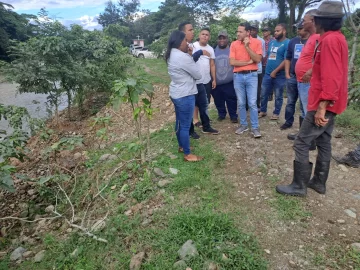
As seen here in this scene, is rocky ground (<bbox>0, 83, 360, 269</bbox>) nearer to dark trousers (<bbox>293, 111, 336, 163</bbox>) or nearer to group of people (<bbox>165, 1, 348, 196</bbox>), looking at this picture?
group of people (<bbox>165, 1, 348, 196</bbox>)

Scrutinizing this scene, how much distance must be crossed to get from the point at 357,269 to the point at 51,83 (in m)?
6.06

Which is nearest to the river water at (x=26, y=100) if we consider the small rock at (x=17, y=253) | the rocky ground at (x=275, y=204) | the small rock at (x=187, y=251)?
the rocky ground at (x=275, y=204)

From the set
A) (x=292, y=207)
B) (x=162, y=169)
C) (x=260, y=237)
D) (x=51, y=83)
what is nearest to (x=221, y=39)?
(x=162, y=169)

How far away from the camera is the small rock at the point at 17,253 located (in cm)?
265

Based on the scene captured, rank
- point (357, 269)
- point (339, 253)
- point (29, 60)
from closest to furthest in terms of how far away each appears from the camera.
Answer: point (357, 269) < point (339, 253) < point (29, 60)

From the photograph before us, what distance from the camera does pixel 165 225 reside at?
2.51 m

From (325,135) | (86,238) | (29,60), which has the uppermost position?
(29,60)

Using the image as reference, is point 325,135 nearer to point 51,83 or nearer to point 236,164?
point 236,164

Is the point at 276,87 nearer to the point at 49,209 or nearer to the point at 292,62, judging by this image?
the point at 292,62

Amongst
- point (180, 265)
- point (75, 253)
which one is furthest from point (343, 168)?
point (75, 253)

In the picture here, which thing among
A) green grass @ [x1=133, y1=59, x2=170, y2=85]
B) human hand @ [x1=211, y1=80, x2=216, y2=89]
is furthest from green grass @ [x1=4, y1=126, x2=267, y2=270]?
green grass @ [x1=133, y1=59, x2=170, y2=85]

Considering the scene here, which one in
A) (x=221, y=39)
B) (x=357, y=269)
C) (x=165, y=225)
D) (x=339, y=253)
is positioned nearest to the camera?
(x=357, y=269)

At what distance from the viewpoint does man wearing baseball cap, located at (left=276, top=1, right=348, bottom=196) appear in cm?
226

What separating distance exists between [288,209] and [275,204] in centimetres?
13
